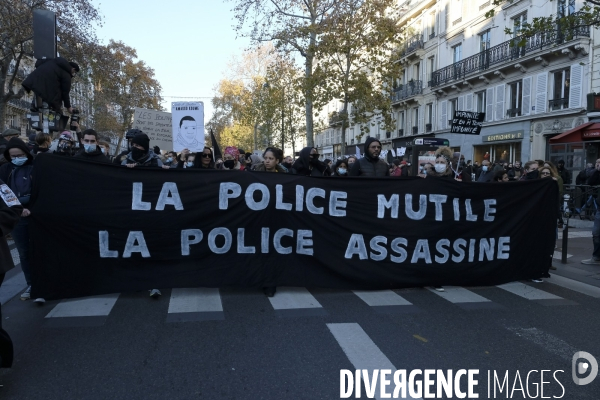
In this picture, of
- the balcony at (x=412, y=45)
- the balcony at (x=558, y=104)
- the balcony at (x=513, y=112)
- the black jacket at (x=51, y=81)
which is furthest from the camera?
the balcony at (x=412, y=45)

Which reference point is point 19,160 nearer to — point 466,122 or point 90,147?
point 90,147

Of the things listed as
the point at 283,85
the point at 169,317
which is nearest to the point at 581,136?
the point at 169,317

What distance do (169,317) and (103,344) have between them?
905 mm

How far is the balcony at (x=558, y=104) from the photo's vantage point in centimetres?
2361

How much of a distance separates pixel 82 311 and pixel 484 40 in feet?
97.5

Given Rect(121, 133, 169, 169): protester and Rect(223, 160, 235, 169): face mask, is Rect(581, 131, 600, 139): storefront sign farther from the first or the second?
Rect(121, 133, 169, 169): protester

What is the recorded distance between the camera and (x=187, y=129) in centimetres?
965

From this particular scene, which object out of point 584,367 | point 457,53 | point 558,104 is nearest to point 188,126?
point 584,367

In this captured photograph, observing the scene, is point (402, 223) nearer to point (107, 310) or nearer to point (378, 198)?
point (378, 198)

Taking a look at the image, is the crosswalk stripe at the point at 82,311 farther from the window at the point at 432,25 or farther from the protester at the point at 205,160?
the window at the point at 432,25

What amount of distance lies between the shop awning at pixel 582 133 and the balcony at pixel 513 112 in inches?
257

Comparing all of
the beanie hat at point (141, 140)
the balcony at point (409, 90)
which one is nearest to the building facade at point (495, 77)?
the balcony at point (409, 90)

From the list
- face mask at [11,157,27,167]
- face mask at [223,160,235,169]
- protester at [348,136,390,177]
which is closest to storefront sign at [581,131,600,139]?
protester at [348,136,390,177]

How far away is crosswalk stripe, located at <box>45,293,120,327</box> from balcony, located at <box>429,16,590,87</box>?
21007 mm
